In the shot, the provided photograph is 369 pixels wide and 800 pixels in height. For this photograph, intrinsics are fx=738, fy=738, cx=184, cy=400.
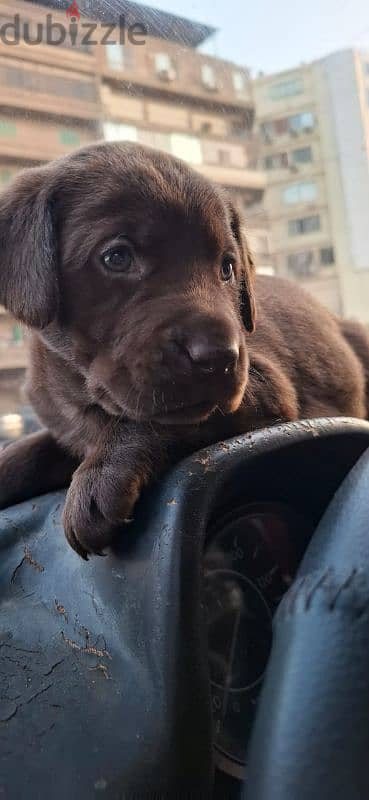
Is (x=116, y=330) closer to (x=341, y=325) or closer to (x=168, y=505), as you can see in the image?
(x=168, y=505)

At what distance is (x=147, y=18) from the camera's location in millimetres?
1348

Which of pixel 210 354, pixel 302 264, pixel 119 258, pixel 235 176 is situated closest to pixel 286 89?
pixel 235 176

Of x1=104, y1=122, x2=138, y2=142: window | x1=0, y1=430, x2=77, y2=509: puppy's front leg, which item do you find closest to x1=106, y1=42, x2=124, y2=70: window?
x1=104, y1=122, x2=138, y2=142: window

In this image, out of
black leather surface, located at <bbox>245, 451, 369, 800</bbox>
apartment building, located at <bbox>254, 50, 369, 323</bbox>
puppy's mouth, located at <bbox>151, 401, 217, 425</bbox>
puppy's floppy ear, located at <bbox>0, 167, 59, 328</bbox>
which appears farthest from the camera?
apartment building, located at <bbox>254, 50, 369, 323</bbox>

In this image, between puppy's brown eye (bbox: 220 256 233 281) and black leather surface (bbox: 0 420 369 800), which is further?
puppy's brown eye (bbox: 220 256 233 281)

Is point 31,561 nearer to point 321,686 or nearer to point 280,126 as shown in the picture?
point 321,686

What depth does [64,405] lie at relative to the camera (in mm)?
1443

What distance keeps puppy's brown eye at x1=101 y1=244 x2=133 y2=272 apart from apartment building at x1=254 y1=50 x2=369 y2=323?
26.2 inches

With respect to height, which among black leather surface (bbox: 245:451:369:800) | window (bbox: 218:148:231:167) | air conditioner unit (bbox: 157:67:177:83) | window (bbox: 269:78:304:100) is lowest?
black leather surface (bbox: 245:451:369:800)

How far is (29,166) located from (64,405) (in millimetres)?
549

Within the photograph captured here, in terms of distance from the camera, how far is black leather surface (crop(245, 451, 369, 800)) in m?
0.63

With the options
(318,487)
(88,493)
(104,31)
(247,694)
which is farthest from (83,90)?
(247,694)

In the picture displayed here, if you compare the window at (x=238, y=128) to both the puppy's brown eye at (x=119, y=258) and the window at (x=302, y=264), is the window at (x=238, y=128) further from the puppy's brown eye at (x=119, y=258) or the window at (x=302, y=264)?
the puppy's brown eye at (x=119, y=258)

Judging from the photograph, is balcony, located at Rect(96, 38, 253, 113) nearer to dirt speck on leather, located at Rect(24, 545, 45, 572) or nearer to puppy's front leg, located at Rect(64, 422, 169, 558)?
puppy's front leg, located at Rect(64, 422, 169, 558)
